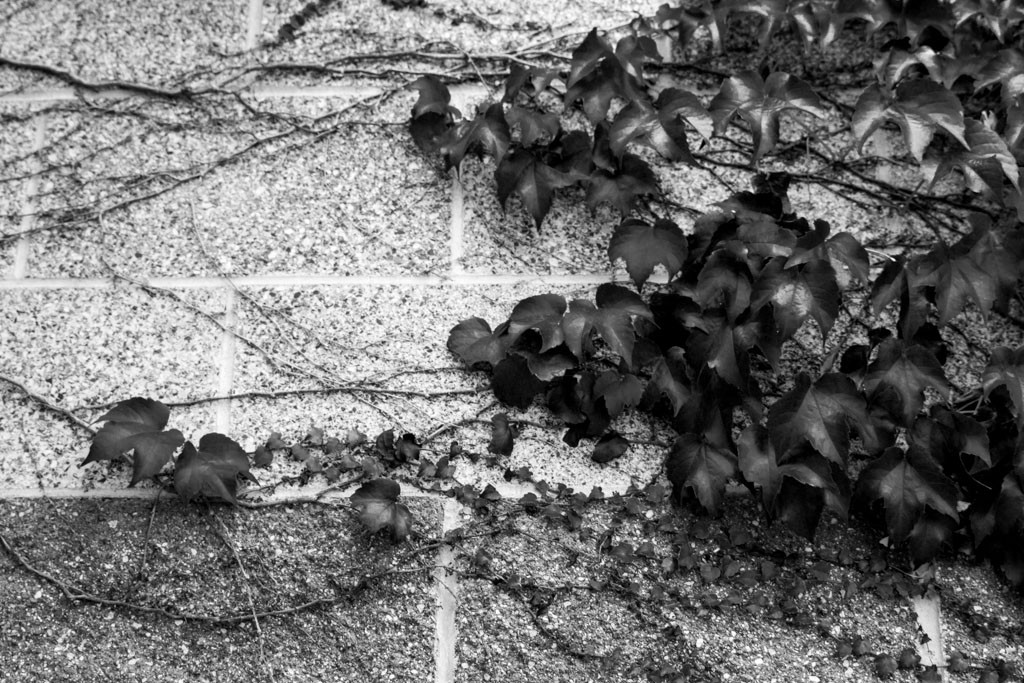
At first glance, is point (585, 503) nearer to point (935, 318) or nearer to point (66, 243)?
point (935, 318)

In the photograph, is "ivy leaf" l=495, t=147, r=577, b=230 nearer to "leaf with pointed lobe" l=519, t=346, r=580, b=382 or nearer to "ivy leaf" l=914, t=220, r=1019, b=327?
"leaf with pointed lobe" l=519, t=346, r=580, b=382

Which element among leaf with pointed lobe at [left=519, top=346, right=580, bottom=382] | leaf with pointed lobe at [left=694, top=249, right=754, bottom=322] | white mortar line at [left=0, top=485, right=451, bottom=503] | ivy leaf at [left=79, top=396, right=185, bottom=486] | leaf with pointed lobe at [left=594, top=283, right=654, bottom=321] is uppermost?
leaf with pointed lobe at [left=694, top=249, right=754, bottom=322]

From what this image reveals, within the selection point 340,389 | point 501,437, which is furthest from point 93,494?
point 501,437

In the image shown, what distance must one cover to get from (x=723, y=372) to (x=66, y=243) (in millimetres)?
1271

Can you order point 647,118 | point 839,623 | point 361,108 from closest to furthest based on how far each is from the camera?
point 839,623 → point 647,118 → point 361,108

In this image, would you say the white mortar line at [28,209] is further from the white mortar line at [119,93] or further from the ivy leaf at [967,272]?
the ivy leaf at [967,272]

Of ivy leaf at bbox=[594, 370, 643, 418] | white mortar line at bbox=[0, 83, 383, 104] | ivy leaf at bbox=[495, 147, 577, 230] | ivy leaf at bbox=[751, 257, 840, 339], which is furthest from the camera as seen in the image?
white mortar line at bbox=[0, 83, 383, 104]

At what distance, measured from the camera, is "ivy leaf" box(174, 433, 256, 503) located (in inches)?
67.7

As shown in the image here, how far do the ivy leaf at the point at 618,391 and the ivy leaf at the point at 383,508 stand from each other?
0.40m

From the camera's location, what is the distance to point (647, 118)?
1885 mm

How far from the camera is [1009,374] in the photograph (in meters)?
1.71

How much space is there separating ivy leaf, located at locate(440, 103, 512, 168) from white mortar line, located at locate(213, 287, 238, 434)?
0.50 meters

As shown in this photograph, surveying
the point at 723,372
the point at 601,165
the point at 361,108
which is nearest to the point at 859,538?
the point at 723,372

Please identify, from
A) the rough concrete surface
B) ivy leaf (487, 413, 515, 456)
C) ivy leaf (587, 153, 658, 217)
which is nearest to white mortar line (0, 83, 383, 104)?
the rough concrete surface
